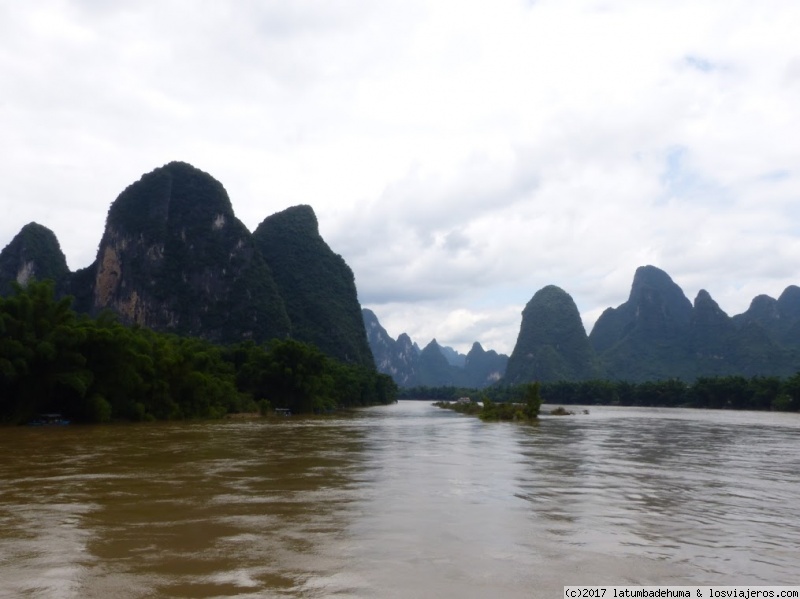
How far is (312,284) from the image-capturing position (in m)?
107

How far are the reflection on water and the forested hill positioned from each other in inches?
2866

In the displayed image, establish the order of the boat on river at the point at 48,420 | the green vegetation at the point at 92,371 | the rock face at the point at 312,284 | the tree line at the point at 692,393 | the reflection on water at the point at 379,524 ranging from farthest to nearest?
the rock face at the point at 312,284, the tree line at the point at 692,393, the boat on river at the point at 48,420, the green vegetation at the point at 92,371, the reflection on water at the point at 379,524

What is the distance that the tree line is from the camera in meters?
62.4

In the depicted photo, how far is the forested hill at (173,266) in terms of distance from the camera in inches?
3300

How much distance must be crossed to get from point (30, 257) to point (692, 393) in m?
85.3

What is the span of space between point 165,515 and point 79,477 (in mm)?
4396

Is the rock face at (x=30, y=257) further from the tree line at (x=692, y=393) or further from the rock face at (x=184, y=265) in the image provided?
the tree line at (x=692, y=393)

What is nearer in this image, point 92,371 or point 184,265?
point 92,371

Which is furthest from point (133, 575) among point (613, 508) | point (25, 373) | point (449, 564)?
point (25, 373)

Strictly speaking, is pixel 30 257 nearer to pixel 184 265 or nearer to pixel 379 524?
pixel 184 265

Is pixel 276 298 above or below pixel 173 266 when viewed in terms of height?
below

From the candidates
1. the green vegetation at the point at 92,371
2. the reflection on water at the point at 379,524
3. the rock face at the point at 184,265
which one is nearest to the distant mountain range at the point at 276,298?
the rock face at the point at 184,265

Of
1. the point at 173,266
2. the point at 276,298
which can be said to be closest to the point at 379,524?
the point at 276,298

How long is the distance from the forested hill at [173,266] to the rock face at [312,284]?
7.13 metres
